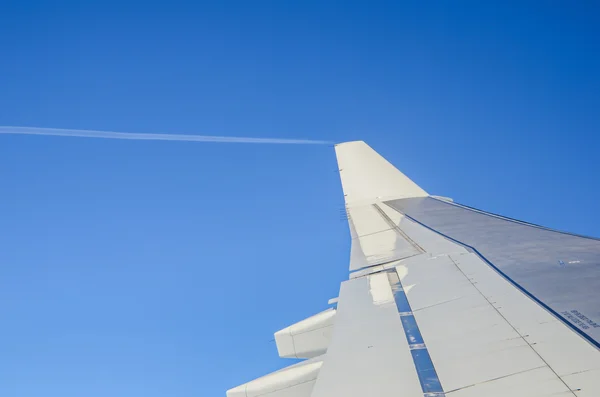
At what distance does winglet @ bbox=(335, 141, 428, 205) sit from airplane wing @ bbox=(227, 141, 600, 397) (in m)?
2.61

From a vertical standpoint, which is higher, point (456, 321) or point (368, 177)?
point (368, 177)

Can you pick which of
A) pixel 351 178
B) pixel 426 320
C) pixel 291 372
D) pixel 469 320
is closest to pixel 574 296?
pixel 469 320

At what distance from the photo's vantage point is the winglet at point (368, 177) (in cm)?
1116

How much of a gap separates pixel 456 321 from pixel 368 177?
772cm

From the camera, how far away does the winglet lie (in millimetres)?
11158

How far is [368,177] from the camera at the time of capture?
11.7m

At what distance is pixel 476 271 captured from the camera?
550cm

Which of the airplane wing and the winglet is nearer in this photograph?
the airplane wing

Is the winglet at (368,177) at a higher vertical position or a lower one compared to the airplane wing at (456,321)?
higher

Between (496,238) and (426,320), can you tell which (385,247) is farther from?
(426,320)

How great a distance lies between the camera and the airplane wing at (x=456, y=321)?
3.10 meters

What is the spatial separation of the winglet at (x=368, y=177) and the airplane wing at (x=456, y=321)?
2.61 meters

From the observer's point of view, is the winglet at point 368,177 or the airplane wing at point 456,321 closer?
the airplane wing at point 456,321

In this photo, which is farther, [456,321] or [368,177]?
[368,177]
